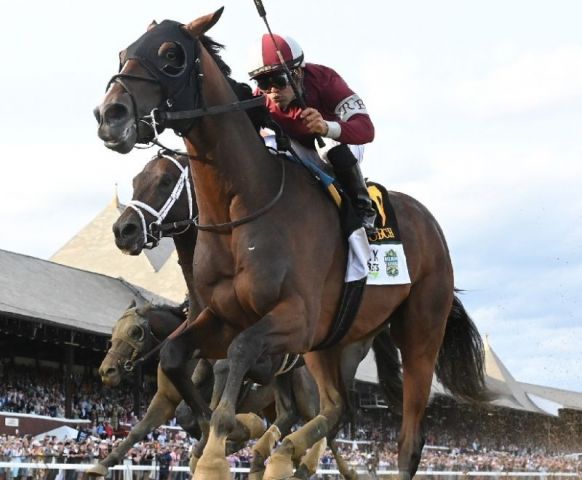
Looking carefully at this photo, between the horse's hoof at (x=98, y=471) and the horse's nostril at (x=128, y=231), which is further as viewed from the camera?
the horse's hoof at (x=98, y=471)

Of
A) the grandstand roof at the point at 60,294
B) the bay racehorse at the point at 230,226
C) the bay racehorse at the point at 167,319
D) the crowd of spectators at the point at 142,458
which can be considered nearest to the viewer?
the bay racehorse at the point at 230,226

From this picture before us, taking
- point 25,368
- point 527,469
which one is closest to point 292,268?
point 527,469

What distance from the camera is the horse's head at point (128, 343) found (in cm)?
1055

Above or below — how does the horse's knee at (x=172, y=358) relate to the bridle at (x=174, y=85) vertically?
below

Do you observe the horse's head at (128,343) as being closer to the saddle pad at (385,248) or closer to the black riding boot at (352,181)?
the saddle pad at (385,248)

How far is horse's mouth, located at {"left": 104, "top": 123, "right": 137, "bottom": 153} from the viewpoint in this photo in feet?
18.0

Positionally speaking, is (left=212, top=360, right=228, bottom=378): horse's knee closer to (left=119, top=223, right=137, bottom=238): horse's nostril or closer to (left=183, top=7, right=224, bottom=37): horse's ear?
(left=119, top=223, right=137, bottom=238): horse's nostril

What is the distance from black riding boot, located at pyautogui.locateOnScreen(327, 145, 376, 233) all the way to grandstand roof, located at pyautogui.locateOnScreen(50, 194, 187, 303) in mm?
41473

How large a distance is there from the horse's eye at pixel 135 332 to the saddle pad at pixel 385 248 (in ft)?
12.5

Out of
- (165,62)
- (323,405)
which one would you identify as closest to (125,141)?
(165,62)

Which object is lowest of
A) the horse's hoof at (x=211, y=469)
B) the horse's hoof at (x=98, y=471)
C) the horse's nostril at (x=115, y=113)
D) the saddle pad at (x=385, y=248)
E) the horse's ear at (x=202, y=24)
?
the horse's hoof at (x=211, y=469)

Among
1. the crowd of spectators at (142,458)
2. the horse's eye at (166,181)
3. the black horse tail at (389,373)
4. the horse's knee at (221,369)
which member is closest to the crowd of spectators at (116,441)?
the crowd of spectators at (142,458)

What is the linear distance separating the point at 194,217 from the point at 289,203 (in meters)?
3.41

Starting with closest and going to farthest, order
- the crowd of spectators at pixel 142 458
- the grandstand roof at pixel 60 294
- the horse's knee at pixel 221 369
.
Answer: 1. the horse's knee at pixel 221 369
2. the crowd of spectators at pixel 142 458
3. the grandstand roof at pixel 60 294
